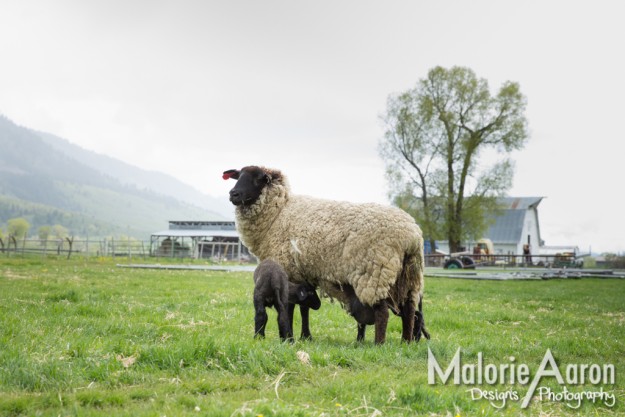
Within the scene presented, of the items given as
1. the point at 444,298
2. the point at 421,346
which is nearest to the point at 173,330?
the point at 421,346

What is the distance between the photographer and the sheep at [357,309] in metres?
6.79

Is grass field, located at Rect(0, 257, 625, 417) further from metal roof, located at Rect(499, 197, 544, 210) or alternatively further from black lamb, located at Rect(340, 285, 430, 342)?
metal roof, located at Rect(499, 197, 544, 210)

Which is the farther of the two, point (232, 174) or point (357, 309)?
point (232, 174)

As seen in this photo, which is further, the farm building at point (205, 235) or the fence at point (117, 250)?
the farm building at point (205, 235)

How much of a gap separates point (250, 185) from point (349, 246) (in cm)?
214

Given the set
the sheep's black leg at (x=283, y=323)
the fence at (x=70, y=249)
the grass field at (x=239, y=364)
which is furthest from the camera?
the fence at (x=70, y=249)

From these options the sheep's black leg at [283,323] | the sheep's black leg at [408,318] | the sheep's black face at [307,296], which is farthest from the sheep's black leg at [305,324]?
the sheep's black leg at [408,318]

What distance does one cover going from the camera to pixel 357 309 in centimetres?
682

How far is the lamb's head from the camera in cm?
795

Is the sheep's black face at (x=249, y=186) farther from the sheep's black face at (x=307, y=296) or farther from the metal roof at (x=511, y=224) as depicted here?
the metal roof at (x=511, y=224)

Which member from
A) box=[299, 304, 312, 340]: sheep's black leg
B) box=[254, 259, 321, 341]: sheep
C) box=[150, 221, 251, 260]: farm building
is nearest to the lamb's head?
box=[254, 259, 321, 341]: sheep

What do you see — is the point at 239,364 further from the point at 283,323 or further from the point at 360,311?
the point at 360,311

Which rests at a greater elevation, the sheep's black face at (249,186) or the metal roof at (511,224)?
the metal roof at (511,224)

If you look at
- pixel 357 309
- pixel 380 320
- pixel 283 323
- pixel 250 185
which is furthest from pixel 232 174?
pixel 380 320
